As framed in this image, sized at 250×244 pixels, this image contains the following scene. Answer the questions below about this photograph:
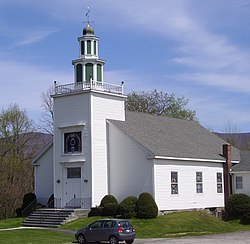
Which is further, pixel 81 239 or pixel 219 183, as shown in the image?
pixel 219 183

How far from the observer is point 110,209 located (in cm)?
4262

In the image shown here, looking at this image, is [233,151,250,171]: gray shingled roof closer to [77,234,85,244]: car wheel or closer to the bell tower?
the bell tower

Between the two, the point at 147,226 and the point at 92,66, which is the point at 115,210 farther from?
the point at 92,66

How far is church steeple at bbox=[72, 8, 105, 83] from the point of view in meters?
46.8

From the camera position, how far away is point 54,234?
3694 cm

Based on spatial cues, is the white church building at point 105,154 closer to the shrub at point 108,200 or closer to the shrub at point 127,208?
the shrub at point 108,200

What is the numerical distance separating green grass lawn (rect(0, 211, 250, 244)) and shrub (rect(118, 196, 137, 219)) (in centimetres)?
70

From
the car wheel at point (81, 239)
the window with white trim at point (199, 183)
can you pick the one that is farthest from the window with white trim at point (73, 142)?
the car wheel at point (81, 239)

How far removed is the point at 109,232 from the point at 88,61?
17.8m

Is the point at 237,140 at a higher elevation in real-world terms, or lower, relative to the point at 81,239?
higher

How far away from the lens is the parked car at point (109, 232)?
32438mm

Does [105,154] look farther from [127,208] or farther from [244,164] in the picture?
[244,164]

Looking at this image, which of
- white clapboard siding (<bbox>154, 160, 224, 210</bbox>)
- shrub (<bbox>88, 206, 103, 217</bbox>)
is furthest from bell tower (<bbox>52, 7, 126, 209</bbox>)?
white clapboard siding (<bbox>154, 160, 224, 210</bbox>)

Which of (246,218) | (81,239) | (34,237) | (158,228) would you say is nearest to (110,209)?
(158,228)
